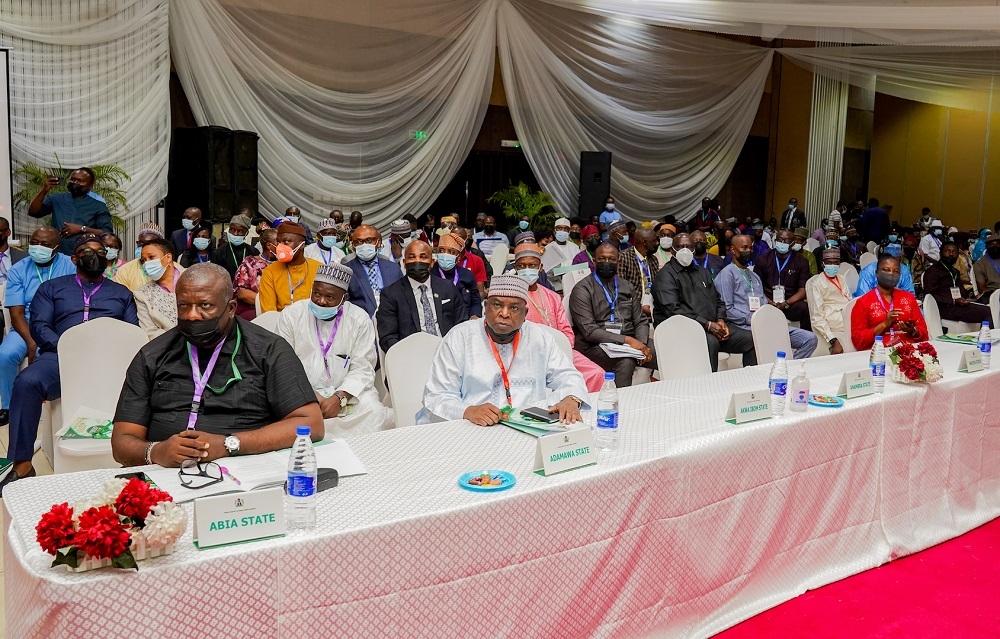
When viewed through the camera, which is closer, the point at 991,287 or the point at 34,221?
the point at 34,221

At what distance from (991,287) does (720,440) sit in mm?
8811

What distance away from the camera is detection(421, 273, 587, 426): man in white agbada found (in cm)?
356

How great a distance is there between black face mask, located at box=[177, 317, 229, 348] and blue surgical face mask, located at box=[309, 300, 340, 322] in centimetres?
139

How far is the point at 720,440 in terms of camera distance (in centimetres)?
287

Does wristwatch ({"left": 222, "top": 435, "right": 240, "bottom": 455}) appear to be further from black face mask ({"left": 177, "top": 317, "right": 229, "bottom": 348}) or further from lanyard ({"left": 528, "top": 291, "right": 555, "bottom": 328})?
lanyard ({"left": 528, "top": 291, "right": 555, "bottom": 328})

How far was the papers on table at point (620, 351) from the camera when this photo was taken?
5.60m

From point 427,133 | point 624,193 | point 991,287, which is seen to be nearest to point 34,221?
point 427,133

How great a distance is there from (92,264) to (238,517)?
11.4 ft

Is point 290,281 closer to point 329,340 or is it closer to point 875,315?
point 329,340

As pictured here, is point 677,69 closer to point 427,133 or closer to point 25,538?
point 427,133

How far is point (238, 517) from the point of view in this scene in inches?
76.4

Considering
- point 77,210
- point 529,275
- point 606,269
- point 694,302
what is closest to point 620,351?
point 606,269

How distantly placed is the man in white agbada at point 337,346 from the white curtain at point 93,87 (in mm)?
6163

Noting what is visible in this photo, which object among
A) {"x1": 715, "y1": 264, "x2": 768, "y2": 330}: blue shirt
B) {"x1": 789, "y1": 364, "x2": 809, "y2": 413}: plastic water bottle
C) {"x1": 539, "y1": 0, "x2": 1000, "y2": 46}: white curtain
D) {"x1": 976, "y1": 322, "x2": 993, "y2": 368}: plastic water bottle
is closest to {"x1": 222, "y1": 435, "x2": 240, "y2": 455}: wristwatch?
{"x1": 789, "y1": 364, "x2": 809, "y2": 413}: plastic water bottle
